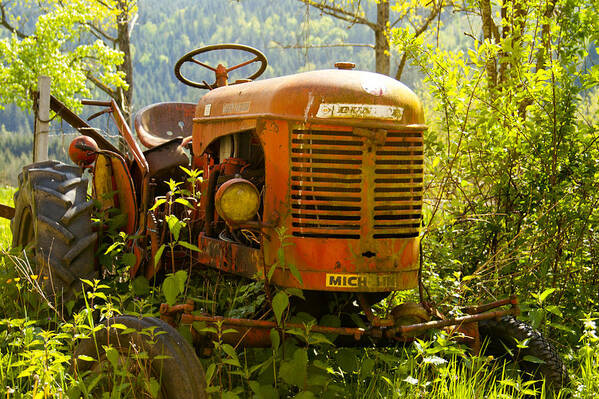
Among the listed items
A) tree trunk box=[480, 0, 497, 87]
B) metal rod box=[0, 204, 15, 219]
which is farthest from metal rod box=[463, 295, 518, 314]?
metal rod box=[0, 204, 15, 219]

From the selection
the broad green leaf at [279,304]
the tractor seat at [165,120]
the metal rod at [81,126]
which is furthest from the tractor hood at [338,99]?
the metal rod at [81,126]

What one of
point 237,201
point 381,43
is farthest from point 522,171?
point 381,43

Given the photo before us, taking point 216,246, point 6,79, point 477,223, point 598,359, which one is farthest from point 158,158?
point 6,79

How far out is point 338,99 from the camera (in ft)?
9.68

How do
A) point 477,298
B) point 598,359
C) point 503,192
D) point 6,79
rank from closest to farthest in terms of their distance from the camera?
point 598,359 < point 477,298 < point 503,192 < point 6,79

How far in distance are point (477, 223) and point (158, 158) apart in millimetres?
2347

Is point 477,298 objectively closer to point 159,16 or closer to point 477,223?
point 477,223

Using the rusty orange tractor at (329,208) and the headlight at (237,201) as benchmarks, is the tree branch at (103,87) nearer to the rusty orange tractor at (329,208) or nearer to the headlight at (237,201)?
the rusty orange tractor at (329,208)

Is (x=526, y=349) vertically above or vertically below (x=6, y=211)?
below

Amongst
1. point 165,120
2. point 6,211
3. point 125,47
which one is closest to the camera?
point 165,120

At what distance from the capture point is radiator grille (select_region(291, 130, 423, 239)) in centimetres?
295

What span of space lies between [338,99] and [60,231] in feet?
7.04

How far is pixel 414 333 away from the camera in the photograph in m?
3.11

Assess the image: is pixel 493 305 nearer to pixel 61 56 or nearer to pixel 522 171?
pixel 522 171
